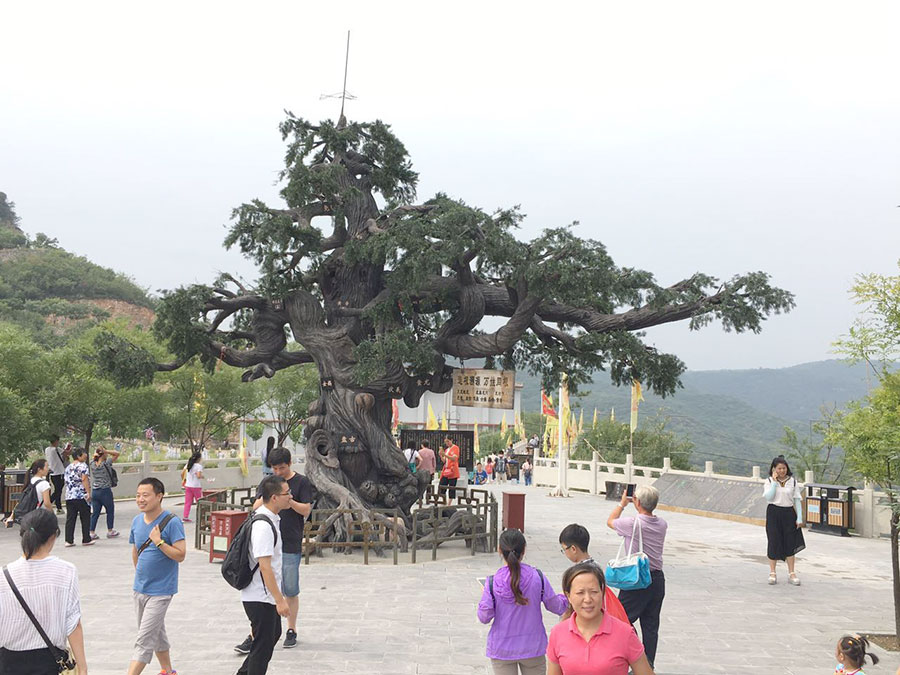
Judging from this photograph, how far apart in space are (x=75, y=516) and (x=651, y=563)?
10.5 meters

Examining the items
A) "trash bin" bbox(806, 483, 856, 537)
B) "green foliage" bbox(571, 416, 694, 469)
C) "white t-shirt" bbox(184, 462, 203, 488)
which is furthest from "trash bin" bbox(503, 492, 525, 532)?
"green foliage" bbox(571, 416, 694, 469)

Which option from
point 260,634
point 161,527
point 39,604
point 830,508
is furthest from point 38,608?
point 830,508

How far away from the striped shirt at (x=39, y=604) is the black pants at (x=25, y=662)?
27 millimetres

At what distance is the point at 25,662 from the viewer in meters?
4.06

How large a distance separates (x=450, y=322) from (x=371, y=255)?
5.99 ft

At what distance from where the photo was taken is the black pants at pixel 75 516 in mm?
13195

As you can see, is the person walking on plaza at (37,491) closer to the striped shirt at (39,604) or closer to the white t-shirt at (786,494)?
the striped shirt at (39,604)

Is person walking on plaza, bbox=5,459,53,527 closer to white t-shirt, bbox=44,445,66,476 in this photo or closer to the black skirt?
white t-shirt, bbox=44,445,66,476

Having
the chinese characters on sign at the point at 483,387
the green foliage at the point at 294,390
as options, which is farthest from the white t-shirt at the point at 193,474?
the green foliage at the point at 294,390

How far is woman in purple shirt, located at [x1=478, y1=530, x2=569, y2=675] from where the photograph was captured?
4.57m

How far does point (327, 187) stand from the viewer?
48.3 ft

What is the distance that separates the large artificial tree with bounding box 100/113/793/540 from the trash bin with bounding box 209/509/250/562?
2.17 m

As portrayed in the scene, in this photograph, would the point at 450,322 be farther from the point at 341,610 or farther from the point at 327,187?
the point at 341,610

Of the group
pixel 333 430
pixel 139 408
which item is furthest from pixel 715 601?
pixel 139 408
